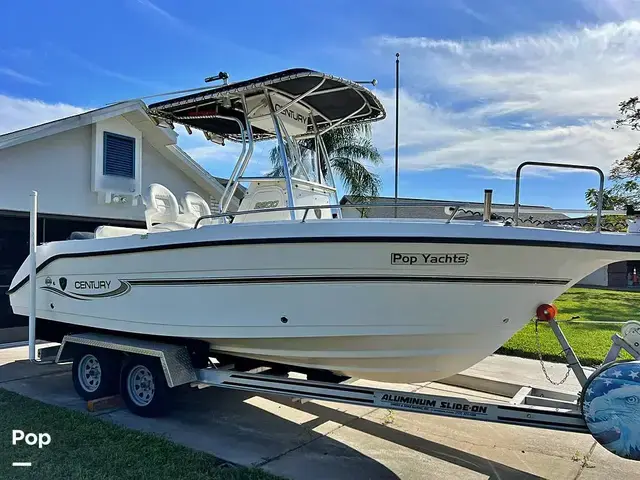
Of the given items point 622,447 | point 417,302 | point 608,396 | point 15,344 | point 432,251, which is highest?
point 432,251

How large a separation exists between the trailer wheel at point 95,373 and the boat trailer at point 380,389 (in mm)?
Result: 10

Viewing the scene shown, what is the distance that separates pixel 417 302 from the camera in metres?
3.79

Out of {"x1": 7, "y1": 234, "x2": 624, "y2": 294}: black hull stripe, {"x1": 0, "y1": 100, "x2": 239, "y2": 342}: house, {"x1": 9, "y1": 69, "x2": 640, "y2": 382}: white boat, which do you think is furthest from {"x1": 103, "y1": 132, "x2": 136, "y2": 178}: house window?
{"x1": 7, "y1": 234, "x2": 624, "y2": 294}: black hull stripe

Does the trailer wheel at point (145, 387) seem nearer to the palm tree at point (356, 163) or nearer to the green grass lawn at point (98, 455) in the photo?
the green grass lawn at point (98, 455)

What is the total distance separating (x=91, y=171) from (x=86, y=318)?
498 centimetres

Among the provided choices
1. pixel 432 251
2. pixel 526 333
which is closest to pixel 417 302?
pixel 432 251

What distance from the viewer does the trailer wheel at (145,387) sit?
4.95m

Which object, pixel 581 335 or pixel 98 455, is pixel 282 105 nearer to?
pixel 98 455

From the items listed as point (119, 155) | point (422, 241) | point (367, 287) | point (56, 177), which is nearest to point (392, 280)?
point (367, 287)

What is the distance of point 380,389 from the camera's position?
13.5ft

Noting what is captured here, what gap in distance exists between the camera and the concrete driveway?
4.04m

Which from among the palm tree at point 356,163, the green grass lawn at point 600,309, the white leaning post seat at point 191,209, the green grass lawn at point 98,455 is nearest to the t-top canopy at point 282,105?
the white leaning post seat at point 191,209

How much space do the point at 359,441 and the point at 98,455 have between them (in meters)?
2.12

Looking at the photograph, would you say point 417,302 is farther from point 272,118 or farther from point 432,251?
point 272,118
